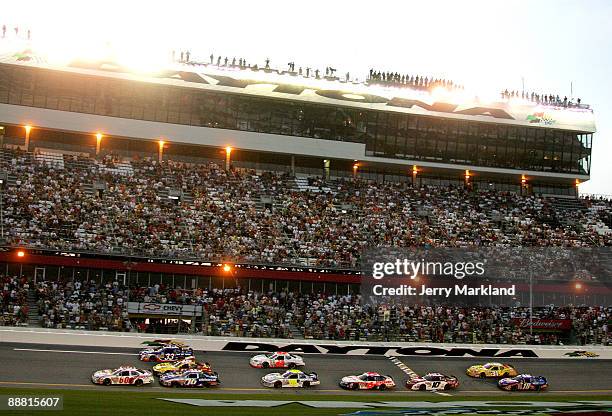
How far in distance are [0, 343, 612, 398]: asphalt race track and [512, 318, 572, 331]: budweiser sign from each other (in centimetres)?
504

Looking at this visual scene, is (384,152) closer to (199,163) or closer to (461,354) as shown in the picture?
(199,163)

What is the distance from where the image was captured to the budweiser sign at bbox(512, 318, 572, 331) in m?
57.4

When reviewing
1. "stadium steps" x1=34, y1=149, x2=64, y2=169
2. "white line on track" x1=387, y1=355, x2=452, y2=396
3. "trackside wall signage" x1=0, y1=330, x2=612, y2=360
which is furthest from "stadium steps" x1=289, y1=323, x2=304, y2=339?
Answer: "stadium steps" x1=34, y1=149, x2=64, y2=169

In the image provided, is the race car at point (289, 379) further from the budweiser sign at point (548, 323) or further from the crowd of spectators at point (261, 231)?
the budweiser sign at point (548, 323)

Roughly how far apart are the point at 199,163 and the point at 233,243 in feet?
51.9

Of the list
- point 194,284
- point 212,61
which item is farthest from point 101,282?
point 212,61

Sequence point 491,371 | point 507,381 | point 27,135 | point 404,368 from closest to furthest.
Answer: point 507,381 < point 491,371 < point 404,368 < point 27,135

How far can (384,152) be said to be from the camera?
7469 cm

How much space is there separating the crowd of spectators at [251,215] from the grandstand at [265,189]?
188 mm

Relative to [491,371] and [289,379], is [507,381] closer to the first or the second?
[491,371]

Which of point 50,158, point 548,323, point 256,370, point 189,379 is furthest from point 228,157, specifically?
point 189,379

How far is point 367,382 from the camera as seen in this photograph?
43.6 meters

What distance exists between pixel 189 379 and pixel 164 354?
185 inches

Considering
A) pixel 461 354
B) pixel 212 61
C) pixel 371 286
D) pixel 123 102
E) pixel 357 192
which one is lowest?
pixel 461 354
